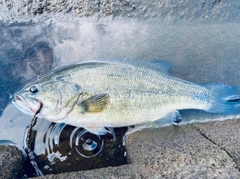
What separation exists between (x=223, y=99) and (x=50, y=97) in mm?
1737

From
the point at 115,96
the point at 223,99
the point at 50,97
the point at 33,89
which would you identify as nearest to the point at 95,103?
the point at 115,96

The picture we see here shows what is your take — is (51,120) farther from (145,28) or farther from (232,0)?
(232,0)

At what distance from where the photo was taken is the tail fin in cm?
346

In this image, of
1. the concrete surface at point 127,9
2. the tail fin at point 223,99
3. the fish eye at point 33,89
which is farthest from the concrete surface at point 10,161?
the tail fin at point 223,99

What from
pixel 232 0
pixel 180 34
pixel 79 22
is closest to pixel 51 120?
pixel 79 22

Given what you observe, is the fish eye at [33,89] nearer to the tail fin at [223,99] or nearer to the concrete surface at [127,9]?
the concrete surface at [127,9]

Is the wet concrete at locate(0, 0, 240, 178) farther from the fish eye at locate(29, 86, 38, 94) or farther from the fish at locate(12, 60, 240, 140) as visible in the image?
the fish eye at locate(29, 86, 38, 94)

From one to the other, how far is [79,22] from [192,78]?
1435 millimetres

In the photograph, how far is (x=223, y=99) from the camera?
346cm

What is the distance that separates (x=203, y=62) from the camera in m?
3.91

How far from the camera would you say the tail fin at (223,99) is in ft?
11.3

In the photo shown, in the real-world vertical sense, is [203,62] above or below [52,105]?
above

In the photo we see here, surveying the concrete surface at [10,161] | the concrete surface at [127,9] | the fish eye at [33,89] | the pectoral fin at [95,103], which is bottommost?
the concrete surface at [10,161]

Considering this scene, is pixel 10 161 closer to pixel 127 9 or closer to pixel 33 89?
pixel 33 89
